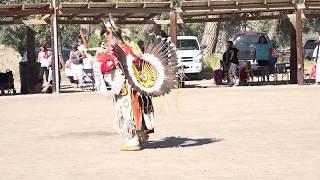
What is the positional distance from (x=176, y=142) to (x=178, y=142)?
3 centimetres

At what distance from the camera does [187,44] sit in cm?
3162

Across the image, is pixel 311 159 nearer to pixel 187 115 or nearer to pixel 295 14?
pixel 187 115

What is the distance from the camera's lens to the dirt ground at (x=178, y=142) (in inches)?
333

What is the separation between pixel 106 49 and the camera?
1043 centimetres

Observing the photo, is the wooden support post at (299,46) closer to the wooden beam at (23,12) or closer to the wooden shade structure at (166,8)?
the wooden shade structure at (166,8)

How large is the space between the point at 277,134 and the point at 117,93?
280 cm

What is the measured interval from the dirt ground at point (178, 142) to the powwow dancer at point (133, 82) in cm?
35

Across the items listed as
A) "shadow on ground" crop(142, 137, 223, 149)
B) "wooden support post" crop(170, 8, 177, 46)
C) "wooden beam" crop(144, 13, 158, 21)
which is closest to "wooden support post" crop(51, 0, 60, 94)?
"wooden support post" crop(170, 8, 177, 46)

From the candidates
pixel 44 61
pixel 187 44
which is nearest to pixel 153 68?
pixel 44 61

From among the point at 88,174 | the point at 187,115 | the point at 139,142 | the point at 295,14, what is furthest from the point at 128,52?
the point at 295,14

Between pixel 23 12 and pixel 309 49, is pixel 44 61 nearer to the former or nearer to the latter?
pixel 23 12

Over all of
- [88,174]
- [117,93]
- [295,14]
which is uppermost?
[295,14]

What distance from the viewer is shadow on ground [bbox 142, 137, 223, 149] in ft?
35.8

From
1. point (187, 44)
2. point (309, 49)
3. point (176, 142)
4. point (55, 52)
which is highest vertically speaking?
point (187, 44)
